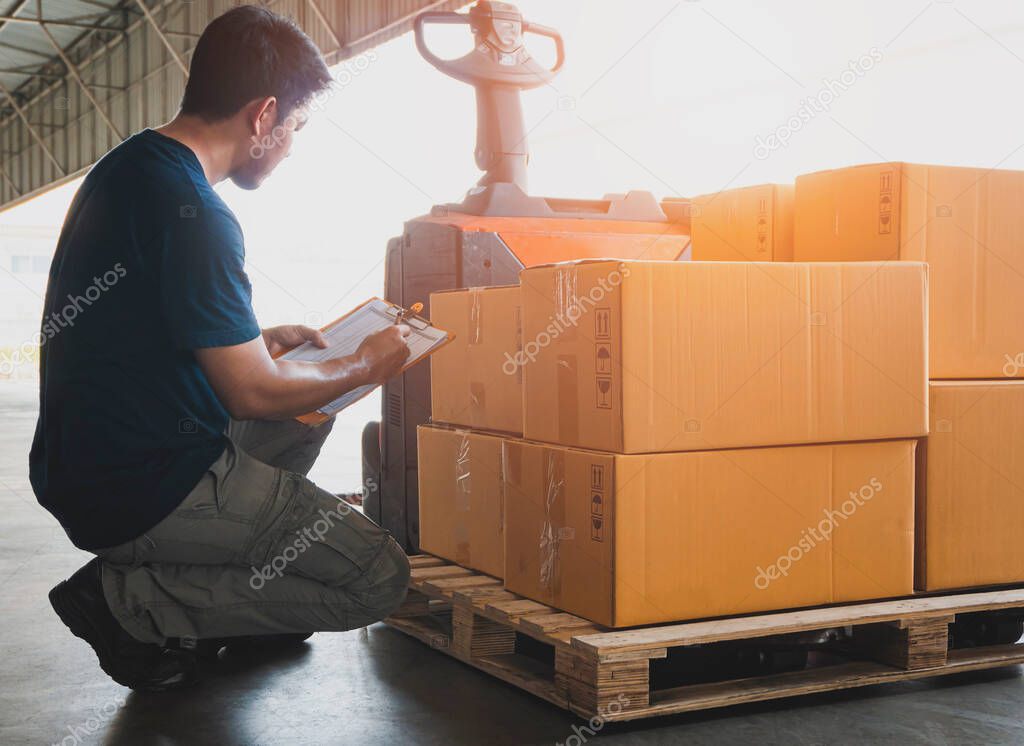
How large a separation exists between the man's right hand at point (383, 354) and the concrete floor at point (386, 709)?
31.7 inches

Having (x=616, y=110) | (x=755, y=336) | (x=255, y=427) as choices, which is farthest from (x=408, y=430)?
(x=616, y=110)

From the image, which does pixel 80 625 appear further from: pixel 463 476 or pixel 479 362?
pixel 479 362

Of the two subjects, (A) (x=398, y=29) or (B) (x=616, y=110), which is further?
(A) (x=398, y=29)

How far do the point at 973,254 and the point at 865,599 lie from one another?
1.03m

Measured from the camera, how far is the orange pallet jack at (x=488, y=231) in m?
3.76

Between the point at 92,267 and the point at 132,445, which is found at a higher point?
the point at 92,267

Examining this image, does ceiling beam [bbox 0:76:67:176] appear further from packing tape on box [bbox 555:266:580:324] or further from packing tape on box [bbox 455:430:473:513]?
packing tape on box [bbox 555:266:580:324]

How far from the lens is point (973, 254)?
117 inches

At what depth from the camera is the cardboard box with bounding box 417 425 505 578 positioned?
307 centimetres

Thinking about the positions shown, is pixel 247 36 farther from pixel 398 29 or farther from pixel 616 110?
pixel 398 29

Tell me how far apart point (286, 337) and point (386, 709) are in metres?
0.94

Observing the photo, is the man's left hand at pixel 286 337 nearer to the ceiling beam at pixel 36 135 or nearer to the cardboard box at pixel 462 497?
the cardboard box at pixel 462 497

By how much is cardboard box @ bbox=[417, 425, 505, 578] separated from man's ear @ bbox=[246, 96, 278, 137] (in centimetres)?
114

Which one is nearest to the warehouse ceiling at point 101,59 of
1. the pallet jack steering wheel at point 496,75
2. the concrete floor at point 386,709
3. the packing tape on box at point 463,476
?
the pallet jack steering wheel at point 496,75
